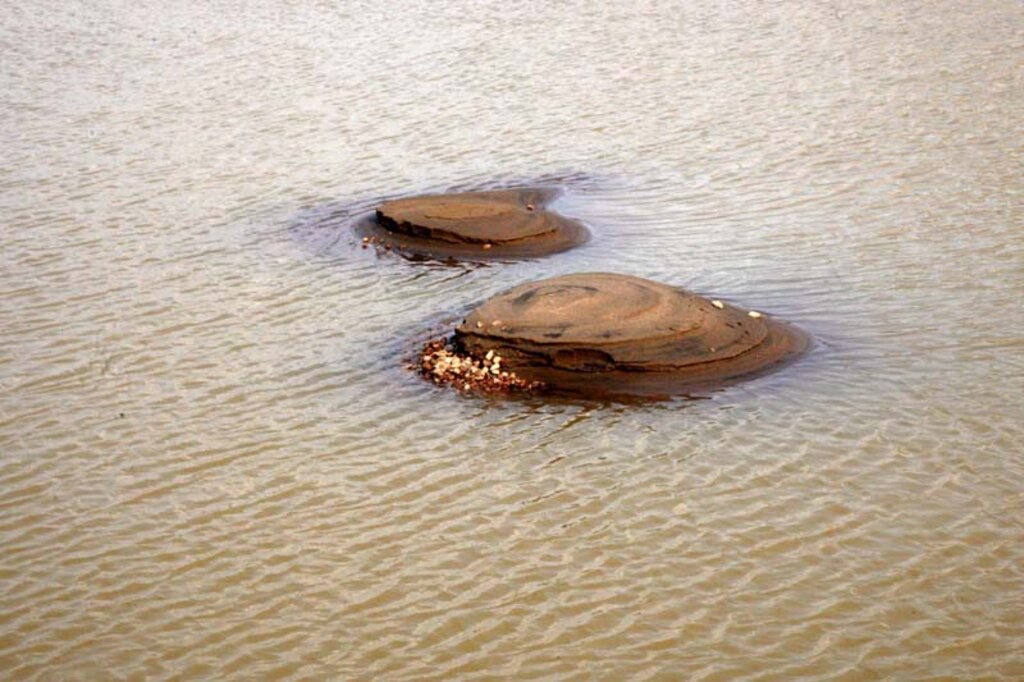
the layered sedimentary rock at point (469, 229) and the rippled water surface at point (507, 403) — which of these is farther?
the layered sedimentary rock at point (469, 229)

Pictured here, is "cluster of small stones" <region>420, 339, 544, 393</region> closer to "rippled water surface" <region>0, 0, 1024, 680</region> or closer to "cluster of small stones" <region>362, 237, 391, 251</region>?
"rippled water surface" <region>0, 0, 1024, 680</region>

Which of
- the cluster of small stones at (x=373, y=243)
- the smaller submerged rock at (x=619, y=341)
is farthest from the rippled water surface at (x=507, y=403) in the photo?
the smaller submerged rock at (x=619, y=341)

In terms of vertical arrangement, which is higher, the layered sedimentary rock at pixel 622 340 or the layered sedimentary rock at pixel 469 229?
the layered sedimentary rock at pixel 469 229

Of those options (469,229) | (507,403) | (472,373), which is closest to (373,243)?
(469,229)

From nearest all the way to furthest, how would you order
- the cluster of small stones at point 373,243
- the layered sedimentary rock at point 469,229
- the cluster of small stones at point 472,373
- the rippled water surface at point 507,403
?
the rippled water surface at point 507,403
the cluster of small stones at point 472,373
the layered sedimentary rock at point 469,229
the cluster of small stones at point 373,243

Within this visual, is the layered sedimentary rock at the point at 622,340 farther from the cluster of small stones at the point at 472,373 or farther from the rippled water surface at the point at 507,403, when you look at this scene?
the rippled water surface at the point at 507,403

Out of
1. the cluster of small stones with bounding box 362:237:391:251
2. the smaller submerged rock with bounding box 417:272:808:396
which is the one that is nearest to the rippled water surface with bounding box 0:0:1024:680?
the cluster of small stones with bounding box 362:237:391:251

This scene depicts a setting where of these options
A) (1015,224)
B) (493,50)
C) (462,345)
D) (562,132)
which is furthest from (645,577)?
(493,50)
